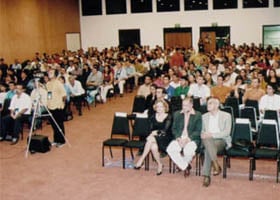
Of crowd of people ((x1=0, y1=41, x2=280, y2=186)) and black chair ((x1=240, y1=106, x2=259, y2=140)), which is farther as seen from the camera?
black chair ((x1=240, y1=106, x2=259, y2=140))

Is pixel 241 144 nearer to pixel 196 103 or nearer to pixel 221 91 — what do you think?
pixel 196 103

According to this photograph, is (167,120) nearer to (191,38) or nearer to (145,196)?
(145,196)

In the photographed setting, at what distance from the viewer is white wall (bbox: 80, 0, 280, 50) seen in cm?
2231

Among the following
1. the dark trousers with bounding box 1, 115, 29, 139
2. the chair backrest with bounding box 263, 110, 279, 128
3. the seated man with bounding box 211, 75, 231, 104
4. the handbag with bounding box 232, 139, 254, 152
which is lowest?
the dark trousers with bounding box 1, 115, 29, 139

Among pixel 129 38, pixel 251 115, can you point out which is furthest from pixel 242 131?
pixel 129 38

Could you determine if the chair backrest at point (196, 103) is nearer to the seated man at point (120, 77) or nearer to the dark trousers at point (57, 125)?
the dark trousers at point (57, 125)

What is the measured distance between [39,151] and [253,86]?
14.7ft

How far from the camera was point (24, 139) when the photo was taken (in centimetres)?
990

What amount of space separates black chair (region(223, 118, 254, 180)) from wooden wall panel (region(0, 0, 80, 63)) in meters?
13.2

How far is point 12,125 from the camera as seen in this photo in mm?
9961

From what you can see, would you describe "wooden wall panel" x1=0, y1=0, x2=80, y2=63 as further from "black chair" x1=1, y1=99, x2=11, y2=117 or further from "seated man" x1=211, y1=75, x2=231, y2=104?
"seated man" x1=211, y1=75, x2=231, y2=104

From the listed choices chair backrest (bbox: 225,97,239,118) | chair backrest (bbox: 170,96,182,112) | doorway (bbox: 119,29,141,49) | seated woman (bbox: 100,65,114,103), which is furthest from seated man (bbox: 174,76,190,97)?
doorway (bbox: 119,29,141,49)

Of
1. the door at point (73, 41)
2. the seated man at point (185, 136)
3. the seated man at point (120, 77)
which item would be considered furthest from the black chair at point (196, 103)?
the door at point (73, 41)

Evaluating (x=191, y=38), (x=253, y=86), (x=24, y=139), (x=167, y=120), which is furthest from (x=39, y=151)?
(x=191, y=38)
